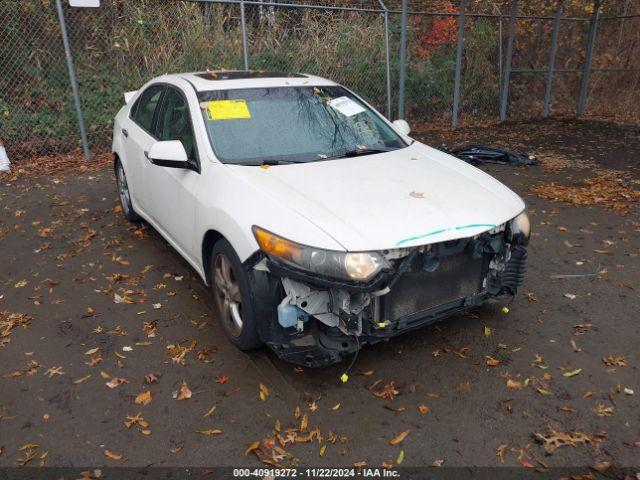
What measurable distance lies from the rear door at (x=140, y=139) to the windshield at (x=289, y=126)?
0.91 metres

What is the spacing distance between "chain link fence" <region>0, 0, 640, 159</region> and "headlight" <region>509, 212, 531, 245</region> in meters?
6.87

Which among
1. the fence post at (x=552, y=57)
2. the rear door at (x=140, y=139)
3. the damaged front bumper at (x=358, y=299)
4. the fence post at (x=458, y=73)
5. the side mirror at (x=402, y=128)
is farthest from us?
the fence post at (x=552, y=57)

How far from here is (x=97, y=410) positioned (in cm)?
293

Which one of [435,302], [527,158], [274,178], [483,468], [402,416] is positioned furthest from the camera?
[527,158]

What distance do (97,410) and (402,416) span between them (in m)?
1.69

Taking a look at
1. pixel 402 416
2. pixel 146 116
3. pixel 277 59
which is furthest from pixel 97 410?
pixel 277 59

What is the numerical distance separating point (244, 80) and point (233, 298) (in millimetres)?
1944

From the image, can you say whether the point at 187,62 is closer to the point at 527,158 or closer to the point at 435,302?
the point at 527,158

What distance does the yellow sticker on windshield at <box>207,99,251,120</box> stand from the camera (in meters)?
3.89

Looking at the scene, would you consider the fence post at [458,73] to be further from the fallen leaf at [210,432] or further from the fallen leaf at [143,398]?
the fallen leaf at [210,432]

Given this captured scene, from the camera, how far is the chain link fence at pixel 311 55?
8.95 meters

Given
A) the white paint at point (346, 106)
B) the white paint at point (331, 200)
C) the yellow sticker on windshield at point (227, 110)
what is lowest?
the white paint at point (331, 200)

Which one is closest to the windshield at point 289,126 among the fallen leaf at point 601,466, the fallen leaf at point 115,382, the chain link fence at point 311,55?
the fallen leaf at point 115,382

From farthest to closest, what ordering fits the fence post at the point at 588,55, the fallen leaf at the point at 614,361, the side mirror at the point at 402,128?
the fence post at the point at 588,55
the side mirror at the point at 402,128
the fallen leaf at the point at 614,361
